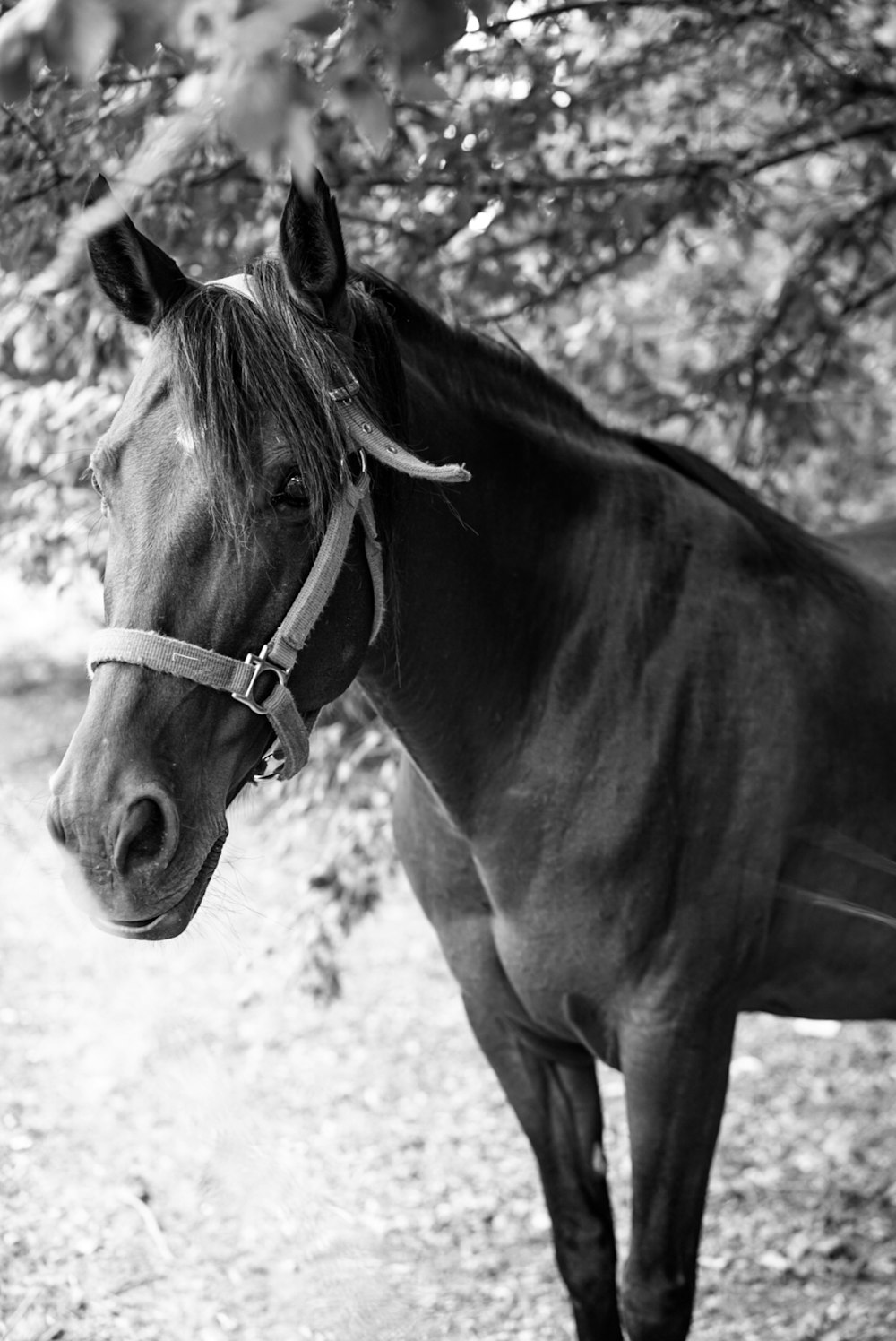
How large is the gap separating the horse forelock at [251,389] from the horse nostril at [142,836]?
16.3 inches

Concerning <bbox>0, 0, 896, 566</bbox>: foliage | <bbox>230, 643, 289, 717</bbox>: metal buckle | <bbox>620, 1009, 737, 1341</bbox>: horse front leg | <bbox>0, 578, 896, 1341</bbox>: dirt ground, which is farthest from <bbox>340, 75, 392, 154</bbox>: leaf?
<bbox>620, 1009, 737, 1341</bbox>: horse front leg

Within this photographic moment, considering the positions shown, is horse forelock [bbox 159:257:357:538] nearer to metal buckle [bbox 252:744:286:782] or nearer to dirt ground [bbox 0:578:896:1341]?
metal buckle [bbox 252:744:286:782]

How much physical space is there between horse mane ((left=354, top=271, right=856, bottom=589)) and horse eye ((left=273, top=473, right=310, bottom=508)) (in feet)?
1.76

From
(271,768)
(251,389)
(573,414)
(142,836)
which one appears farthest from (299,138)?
(573,414)

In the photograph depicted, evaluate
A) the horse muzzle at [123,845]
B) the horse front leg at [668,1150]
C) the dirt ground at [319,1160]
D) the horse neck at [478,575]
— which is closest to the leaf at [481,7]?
the horse neck at [478,575]

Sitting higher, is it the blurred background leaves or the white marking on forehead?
the white marking on forehead

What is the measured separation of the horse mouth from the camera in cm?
174

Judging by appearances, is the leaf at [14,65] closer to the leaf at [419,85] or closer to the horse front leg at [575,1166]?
the leaf at [419,85]

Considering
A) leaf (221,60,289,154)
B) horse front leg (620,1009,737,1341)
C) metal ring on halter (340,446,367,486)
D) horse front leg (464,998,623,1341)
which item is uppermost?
leaf (221,60,289,154)

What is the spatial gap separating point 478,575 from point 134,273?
2.65 ft

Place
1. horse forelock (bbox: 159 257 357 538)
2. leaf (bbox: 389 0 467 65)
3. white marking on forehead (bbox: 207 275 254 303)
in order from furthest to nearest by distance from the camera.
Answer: white marking on forehead (bbox: 207 275 254 303), horse forelock (bbox: 159 257 357 538), leaf (bbox: 389 0 467 65)

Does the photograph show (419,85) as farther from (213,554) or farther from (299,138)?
(213,554)

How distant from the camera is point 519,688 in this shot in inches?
94.7

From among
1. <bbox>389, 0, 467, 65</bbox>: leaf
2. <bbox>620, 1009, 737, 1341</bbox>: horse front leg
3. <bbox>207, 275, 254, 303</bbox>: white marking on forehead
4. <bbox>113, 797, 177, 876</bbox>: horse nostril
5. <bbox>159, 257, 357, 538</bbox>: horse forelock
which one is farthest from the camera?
<bbox>620, 1009, 737, 1341</bbox>: horse front leg
